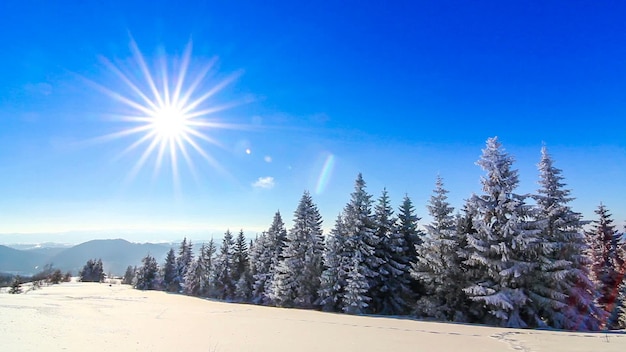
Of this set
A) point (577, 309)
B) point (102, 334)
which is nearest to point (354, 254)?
point (577, 309)

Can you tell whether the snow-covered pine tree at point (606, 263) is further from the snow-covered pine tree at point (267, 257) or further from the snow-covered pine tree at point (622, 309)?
the snow-covered pine tree at point (267, 257)

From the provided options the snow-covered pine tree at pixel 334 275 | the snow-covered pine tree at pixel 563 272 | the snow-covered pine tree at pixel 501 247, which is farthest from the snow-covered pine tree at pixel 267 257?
the snow-covered pine tree at pixel 563 272

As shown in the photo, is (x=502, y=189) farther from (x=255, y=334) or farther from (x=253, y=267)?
(x=253, y=267)

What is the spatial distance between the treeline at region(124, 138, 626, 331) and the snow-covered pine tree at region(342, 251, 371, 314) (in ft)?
0.27

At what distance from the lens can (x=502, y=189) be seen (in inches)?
805

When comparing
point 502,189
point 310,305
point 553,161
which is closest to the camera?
point 502,189

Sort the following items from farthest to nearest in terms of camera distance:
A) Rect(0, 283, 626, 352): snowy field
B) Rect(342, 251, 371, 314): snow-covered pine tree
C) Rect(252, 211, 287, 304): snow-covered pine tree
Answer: Rect(252, 211, 287, 304): snow-covered pine tree → Rect(342, 251, 371, 314): snow-covered pine tree → Rect(0, 283, 626, 352): snowy field

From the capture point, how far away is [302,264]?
33.3 metres

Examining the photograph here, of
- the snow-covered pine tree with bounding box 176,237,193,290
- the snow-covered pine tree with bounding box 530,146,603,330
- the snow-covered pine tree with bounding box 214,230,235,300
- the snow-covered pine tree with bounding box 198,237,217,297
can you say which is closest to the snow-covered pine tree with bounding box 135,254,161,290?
the snow-covered pine tree with bounding box 176,237,193,290

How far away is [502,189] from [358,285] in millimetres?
12676

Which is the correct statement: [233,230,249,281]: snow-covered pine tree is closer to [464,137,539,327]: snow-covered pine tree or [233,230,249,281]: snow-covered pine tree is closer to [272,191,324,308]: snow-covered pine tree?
[272,191,324,308]: snow-covered pine tree

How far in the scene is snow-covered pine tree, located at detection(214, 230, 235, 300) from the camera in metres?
49.2

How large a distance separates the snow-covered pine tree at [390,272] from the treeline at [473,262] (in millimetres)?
90

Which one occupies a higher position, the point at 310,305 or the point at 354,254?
the point at 354,254
